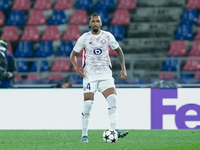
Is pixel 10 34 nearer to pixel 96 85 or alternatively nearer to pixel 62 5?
pixel 62 5

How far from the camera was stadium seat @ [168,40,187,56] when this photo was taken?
15.8 meters

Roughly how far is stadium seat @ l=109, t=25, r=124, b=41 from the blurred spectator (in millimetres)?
5970

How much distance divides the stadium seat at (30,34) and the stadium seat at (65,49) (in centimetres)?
98

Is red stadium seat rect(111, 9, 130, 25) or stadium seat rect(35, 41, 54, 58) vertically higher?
red stadium seat rect(111, 9, 130, 25)

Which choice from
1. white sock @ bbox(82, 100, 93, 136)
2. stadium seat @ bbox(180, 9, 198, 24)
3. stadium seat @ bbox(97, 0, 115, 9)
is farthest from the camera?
stadium seat @ bbox(97, 0, 115, 9)

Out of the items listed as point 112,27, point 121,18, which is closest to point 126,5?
point 121,18

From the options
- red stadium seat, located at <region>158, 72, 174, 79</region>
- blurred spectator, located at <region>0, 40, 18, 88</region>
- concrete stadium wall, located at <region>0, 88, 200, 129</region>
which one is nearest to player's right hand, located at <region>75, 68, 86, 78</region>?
concrete stadium wall, located at <region>0, 88, 200, 129</region>

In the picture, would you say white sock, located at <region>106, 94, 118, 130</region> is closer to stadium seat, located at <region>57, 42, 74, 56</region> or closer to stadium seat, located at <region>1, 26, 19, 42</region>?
stadium seat, located at <region>57, 42, 74, 56</region>

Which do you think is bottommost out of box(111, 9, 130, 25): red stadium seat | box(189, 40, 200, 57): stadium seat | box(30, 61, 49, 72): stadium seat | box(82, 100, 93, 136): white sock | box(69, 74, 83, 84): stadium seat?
box(82, 100, 93, 136): white sock

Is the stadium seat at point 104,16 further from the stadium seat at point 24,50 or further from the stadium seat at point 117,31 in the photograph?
the stadium seat at point 24,50

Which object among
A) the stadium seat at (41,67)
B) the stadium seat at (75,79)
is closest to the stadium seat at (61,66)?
the stadium seat at (41,67)

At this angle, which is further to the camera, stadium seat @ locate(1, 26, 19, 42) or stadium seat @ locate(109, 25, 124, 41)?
stadium seat @ locate(1, 26, 19, 42)

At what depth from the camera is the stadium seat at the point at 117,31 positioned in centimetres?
1595

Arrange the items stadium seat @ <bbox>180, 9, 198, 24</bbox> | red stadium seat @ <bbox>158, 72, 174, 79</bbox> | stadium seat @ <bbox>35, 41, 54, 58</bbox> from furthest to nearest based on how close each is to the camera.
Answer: stadium seat @ <bbox>180, 9, 198, 24</bbox>, stadium seat @ <bbox>35, 41, 54, 58</bbox>, red stadium seat @ <bbox>158, 72, 174, 79</bbox>
